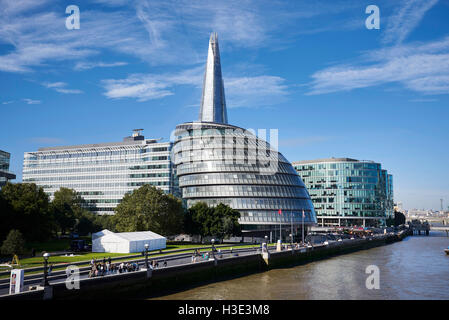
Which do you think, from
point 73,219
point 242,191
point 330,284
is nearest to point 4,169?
point 73,219

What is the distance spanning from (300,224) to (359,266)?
1378 inches

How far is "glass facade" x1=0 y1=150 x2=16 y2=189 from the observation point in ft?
314

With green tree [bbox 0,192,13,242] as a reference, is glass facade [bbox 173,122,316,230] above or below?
above

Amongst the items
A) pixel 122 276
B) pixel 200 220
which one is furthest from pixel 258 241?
pixel 122 276

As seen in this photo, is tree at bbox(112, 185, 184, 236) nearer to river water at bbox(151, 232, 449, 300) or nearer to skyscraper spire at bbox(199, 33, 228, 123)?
river water at bbox(151, 232, 449, 300)

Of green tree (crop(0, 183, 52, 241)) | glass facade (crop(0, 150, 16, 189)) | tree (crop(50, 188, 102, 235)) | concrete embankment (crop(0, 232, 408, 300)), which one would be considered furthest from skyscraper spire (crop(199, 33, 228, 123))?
green tree (crop(0, 183, 52, 241))

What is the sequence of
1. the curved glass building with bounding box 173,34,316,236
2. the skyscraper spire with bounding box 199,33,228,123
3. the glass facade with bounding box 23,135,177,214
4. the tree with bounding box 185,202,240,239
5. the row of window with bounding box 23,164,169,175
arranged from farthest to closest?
the skyscraper spire with bounding box 199,33,228,123 < the row of window with bounding box 23,164,169,175 < the glass facade with bounding box 23,135,177,214 < the curved glass building with bounding box 173,34,316,236 < the tree with bounding box 185,202,240,239

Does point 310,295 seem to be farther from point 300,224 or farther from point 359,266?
point 300,224

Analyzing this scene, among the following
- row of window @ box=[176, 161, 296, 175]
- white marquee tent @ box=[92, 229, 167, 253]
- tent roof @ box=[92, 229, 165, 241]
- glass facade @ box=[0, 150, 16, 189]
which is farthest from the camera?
row of window @ box=[176, 161, 296, 175]

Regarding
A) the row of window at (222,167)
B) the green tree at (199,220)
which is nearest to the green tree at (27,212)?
the green tree at (199,220)

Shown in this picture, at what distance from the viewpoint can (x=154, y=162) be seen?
139 meters

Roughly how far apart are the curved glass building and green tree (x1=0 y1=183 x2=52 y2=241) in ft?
145

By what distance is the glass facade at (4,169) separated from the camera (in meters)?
95.6

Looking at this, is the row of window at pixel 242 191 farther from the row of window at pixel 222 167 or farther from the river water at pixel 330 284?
the river water at pixel 330 284
